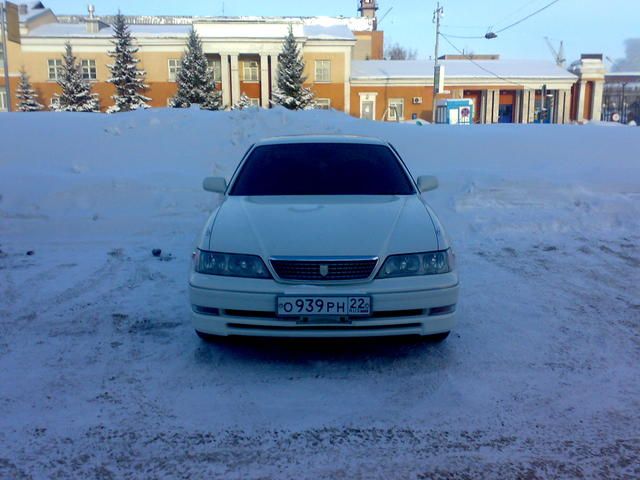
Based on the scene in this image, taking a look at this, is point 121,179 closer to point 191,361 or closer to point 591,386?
point 191,361

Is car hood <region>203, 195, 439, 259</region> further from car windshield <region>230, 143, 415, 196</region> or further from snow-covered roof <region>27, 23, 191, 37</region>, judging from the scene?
snow-covered roof <region>27, 23, 191, 37</region>

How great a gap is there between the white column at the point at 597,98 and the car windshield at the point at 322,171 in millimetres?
49649

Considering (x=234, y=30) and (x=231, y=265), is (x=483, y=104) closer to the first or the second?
(x=234, y=30)

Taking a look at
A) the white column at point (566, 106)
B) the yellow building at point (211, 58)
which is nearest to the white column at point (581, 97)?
the white column at point (566, 106)

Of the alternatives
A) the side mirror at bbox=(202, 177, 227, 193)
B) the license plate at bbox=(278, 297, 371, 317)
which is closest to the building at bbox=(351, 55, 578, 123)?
the side mirror at bbox=(202, 177, 227, 193)

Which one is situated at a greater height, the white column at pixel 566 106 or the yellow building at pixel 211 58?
the yellow building at pixel 211 58

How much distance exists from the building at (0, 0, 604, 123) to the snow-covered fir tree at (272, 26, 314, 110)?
3018 mm

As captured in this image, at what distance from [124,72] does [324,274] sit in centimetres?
4136

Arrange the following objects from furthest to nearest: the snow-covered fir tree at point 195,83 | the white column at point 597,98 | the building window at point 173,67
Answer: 1. the white column at point 597,98
2. the building window at point 173,67
3. the snow-covered fir tree at point 195,83

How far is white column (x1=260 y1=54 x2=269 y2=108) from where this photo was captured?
4191cm

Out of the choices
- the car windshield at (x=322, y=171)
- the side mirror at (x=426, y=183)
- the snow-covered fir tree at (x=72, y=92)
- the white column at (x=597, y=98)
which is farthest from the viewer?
the white column at (x=597, y=98)

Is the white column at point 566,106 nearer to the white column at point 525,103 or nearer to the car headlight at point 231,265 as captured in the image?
the white column at point 525,103

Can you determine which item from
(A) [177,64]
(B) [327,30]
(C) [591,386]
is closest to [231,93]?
(A) [177,64]

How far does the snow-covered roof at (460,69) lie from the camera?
44.3 meters
